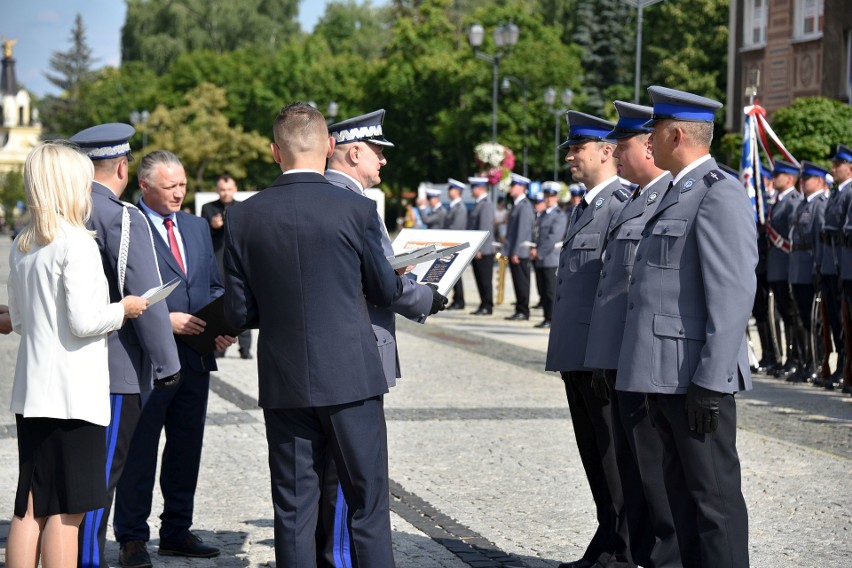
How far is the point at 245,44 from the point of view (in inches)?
3270

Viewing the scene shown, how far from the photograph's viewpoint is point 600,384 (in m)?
5.93

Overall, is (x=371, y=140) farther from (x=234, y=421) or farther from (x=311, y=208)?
(x=234, y=421)

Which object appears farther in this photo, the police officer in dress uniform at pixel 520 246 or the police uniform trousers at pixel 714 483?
the police officer in dress uniform at pixel 520 246

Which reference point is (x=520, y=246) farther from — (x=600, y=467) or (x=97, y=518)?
(x=97, y=518)

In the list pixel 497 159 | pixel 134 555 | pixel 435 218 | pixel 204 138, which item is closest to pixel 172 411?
pixel 134 555

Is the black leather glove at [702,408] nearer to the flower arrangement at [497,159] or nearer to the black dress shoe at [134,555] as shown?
the black dress shoe at [134,555]

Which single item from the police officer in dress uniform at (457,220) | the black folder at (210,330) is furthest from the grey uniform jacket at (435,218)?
the black folder at (210,330)

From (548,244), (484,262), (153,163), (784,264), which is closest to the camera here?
(153,163)

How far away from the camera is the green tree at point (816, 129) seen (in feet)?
67.8

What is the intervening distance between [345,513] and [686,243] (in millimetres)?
1700

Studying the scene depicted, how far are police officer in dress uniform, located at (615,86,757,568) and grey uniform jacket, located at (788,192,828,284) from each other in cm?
808

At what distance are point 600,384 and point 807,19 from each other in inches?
1113

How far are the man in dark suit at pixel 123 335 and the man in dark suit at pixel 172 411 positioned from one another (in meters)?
0.62

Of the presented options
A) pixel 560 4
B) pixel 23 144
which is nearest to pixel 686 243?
pixel 560 4
